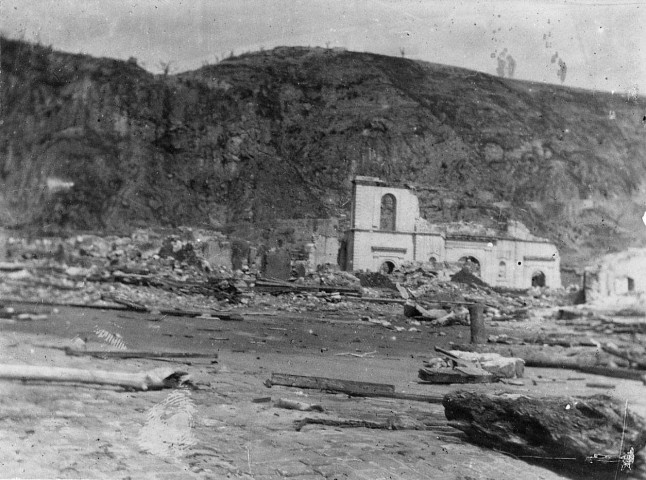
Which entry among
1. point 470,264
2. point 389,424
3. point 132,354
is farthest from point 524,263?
point 132,354

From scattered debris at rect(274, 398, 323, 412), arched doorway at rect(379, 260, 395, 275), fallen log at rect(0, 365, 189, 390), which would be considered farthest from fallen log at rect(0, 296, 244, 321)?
arched doorway at rect(379, 260, 395, 275)

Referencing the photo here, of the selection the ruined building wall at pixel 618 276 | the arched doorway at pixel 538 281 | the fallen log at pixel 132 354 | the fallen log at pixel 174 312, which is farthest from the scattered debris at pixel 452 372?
the fallen log at pixel 132 354

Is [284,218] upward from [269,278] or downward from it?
upward

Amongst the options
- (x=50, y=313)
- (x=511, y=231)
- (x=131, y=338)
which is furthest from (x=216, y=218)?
(x=511, y=231)

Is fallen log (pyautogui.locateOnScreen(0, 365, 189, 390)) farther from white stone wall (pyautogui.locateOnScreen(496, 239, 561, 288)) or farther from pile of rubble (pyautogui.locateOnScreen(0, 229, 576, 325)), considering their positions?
white stone wall (pyautogui.locateOnScreen(496, 239, 561, 288))

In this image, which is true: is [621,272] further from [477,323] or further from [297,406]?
[297,406]

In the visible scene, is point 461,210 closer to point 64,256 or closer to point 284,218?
point 284,218
